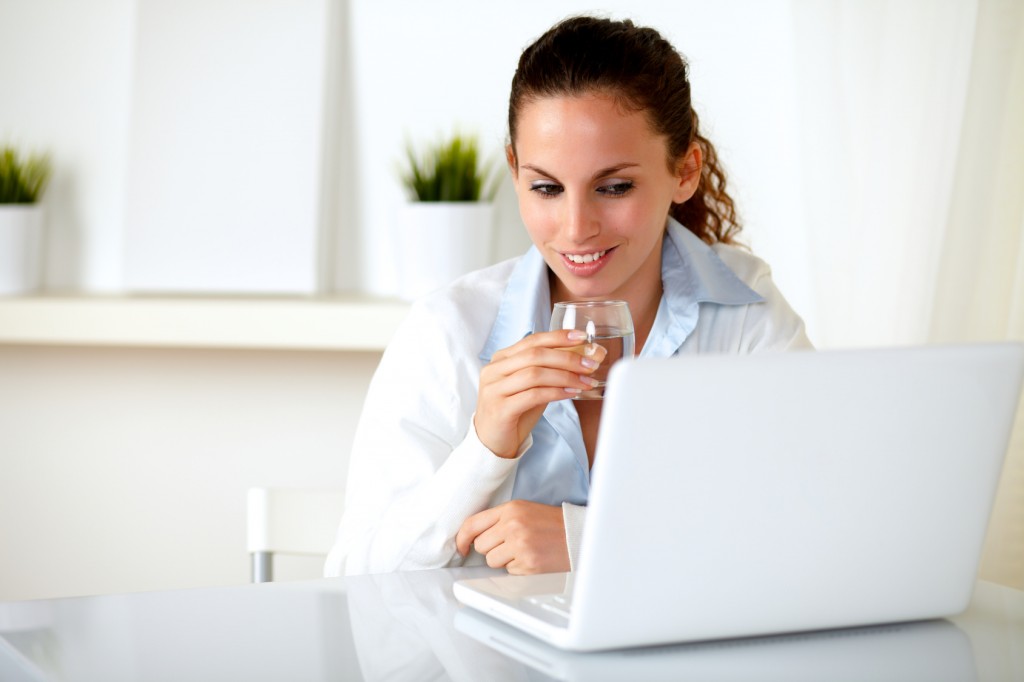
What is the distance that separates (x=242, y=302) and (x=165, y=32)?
27.0 inches

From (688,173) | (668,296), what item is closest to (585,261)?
(668,296)

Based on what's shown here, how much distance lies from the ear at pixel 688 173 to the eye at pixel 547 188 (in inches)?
10.1

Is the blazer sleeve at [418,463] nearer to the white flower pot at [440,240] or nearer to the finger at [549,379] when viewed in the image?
the finger at [549,379]

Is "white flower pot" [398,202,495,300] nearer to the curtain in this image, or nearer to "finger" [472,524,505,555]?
the curtain

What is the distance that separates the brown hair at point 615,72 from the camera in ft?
5.35

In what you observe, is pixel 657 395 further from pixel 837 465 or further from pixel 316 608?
pixel 316 608

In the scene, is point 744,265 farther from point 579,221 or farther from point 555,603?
point 555,603

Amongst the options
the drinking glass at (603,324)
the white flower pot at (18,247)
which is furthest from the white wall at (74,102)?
the drinking glass at (603,324)

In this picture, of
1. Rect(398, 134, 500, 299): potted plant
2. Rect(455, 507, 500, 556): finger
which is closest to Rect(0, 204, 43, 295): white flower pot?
Rect(398, 134, 500, 299): potted plant

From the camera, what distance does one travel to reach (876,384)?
0.92 metres

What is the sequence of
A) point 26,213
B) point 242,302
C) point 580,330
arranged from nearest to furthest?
point 580,330 < point 242,302 < point 26,213

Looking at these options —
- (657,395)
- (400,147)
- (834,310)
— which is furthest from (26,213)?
(657,395)

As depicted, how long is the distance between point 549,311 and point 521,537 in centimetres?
51

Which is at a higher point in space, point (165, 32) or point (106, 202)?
point (165, 32)
